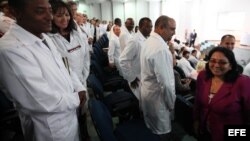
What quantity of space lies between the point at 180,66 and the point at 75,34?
223 centimetres

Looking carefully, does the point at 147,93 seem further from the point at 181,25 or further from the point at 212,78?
the point at 181,25

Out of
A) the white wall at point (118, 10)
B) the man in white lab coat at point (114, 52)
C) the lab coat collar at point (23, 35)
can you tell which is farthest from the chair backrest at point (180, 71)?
the white wall at point (118, 10)

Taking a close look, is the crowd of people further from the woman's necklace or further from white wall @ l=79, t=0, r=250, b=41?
white wall @ l=79, t=0, r=250, b=41

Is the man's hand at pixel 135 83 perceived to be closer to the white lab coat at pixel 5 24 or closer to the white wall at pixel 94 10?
the white lab coat at pixel 5 24

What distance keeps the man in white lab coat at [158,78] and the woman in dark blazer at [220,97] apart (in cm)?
29

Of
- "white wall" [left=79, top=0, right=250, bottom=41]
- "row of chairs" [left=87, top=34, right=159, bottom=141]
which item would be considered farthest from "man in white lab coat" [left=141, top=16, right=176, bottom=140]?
"white wall" [left=79, top=0, right=250, bottom=41]

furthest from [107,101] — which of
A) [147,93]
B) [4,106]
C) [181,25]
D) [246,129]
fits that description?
[181,25]

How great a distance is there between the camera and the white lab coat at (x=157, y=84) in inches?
75.9

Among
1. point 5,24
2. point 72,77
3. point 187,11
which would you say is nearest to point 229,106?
point 72,77

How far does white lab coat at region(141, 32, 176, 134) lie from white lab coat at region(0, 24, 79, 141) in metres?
0.94

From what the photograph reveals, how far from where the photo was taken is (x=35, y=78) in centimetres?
105

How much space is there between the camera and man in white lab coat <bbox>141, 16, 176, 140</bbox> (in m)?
1.93

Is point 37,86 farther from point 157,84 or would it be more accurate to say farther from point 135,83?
point 135,83

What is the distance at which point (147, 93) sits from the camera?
7.04ft
